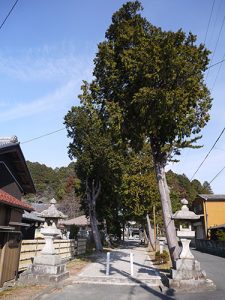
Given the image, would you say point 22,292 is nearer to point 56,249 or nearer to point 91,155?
point 56,249

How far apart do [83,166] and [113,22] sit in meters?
16.3

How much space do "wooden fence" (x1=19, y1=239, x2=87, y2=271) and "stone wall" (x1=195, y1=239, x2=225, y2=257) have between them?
12761mm

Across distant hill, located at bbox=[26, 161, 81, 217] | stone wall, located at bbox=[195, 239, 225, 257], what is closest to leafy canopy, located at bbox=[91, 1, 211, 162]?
stone wall, located at bbox=[195, 239, 225, 257]

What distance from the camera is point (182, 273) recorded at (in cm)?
1171

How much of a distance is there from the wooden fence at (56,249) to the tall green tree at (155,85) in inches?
279

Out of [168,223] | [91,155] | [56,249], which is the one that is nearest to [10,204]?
[168,223]

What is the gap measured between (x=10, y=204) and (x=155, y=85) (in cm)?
827

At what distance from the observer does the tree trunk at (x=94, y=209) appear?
102 ft

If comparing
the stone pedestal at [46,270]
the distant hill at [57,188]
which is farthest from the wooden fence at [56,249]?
the distant hill at [57,188]

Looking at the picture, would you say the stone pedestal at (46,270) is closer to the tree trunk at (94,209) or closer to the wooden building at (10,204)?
the wooden building at (10,204)

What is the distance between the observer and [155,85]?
14086 millimetres

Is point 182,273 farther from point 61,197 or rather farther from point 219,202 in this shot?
point 61,197

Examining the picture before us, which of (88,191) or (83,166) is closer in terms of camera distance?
(83,166)

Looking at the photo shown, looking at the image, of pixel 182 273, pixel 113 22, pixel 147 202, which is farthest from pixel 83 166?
pixel 182 273
